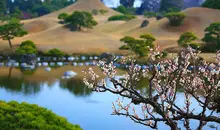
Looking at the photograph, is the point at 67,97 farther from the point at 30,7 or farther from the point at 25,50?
the point at 30,7

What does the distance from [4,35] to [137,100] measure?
38574 mm

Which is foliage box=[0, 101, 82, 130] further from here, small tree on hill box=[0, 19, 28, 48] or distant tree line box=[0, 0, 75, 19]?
distant tree line box=[0, 0, 75, 19]

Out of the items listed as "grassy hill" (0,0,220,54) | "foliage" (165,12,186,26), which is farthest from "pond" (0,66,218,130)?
"foliage" (165,12,186,26)

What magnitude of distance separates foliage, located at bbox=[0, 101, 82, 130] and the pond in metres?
8.60

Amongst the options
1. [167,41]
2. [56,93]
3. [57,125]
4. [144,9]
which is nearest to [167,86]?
[57,125]

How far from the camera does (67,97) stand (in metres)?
20.8

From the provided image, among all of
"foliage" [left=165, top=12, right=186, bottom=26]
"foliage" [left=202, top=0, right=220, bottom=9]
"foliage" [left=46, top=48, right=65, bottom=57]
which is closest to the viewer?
"foliage" [left=46, top=48, right=65, bottom=57]

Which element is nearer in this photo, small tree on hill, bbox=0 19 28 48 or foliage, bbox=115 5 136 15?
small tree on hill, bbox=0 19 28 48

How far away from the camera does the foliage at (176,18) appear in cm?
5031

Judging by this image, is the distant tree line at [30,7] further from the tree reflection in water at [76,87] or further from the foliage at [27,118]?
the foliage at [27,118]

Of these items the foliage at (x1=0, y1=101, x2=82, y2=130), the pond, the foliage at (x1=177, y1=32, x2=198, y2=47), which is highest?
the foliage at (x1=177, y1=32, x2=198, y2=47)

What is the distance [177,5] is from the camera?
69562 mm

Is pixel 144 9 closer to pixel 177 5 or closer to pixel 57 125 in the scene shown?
pixel 177 5

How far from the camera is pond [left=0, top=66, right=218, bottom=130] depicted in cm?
1593
